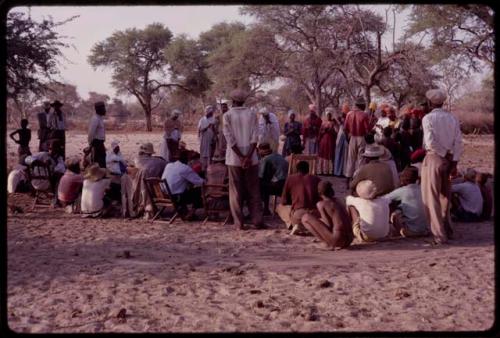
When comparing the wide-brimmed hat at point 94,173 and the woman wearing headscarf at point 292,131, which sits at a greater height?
the woman wearing headscarf at point 292,131

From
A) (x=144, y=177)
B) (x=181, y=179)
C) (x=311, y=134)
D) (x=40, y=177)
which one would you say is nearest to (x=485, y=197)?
(x=181, y=179)

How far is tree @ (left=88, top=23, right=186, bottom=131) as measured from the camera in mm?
45531

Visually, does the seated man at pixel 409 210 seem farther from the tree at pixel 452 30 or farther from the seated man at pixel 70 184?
the tree at pixel 452 30

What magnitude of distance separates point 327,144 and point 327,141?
0.07m

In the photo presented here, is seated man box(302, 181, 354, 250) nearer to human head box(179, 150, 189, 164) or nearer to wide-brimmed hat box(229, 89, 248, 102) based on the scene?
wide-brimmed hat box(229, 89, 248, 102)

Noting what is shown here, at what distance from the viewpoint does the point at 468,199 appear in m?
→ 8.42

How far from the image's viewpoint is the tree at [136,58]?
149 ft

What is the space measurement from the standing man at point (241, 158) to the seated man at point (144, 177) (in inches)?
49.1

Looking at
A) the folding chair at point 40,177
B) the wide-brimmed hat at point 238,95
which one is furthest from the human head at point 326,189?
the folding chair at point 40,177

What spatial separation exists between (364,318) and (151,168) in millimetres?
4936

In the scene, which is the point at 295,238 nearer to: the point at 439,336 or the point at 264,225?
the point at 264,225

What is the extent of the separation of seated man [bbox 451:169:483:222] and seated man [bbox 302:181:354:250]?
7.52 ft

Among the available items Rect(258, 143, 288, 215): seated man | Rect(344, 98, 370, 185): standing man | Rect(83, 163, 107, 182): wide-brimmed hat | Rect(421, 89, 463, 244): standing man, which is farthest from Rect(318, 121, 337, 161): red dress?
Rect(421, 89, 463, 244): standing man

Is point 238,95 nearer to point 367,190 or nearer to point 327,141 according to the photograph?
point 367,190
